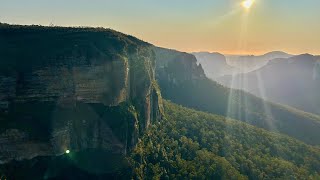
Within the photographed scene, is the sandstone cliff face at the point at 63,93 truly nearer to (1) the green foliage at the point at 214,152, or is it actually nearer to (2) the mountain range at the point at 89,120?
(2) the mountain range at the point at 89,120

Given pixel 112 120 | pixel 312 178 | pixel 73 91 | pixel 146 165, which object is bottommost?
pixel 312 178

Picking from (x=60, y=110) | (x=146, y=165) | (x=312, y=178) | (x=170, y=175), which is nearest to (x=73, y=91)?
(x=60, y=110)

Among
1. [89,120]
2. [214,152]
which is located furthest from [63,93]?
[214,152]

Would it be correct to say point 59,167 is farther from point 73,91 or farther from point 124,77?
point 124,77

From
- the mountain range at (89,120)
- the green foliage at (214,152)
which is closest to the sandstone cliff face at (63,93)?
the mountain range at (89,120)

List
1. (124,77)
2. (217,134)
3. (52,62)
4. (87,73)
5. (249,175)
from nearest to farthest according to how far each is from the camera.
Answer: (52,62)
(87,73)
(124,77)
(249,175)
(217,134)
